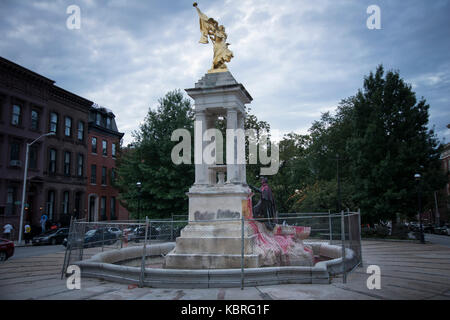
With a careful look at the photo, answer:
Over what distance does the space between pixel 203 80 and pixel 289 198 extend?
24.4m

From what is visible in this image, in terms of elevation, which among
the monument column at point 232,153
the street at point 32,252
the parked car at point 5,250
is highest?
the monument column at point 232,153

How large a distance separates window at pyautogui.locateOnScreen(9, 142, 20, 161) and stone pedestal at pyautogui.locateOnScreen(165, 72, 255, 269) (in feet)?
87.6

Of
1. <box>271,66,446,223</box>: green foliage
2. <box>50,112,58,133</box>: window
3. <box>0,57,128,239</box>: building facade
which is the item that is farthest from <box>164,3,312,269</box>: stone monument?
<box>50,112,58,133</box>: window

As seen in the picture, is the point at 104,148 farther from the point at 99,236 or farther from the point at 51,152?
the point at 99,236

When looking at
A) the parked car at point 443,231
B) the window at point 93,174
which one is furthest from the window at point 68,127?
the parked car at point 443,231

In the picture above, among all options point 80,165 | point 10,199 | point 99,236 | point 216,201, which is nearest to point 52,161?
point 80,165

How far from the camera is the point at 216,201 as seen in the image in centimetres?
1200

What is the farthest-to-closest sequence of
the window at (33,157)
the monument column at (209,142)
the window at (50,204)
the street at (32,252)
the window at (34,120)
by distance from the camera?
the window at (50,204) < the window at (34,120) < the window at (33,157) < the street at (32,252) < the monument column at (209,142)

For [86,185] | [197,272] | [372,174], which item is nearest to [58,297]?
[197,272]

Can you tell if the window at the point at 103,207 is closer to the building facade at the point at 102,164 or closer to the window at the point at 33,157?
the building facade at the point at 102,164

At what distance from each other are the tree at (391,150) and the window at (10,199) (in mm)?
30039

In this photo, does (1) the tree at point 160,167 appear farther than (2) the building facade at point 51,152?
No

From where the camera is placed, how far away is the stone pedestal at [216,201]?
35.4 feet
